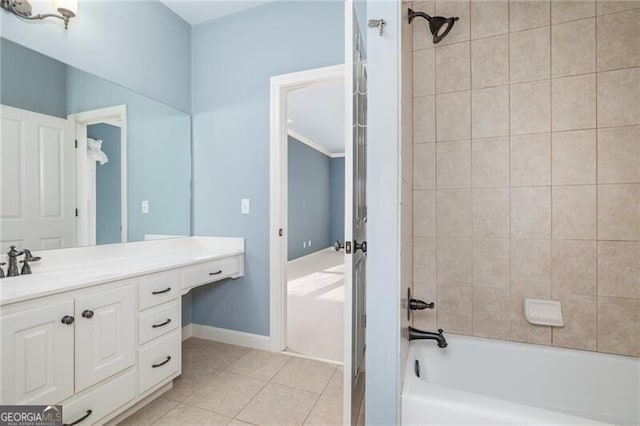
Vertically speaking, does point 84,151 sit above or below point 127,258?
above

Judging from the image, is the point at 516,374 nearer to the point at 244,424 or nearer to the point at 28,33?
the point at 244,424

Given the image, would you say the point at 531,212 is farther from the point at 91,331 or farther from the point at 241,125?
the point at 91,331

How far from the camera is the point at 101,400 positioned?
4.39 feet

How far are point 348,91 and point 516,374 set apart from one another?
5.16ft

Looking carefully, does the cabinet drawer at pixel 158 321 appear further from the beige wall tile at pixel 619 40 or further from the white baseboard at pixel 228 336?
the beige wall tile at pixel 619 40

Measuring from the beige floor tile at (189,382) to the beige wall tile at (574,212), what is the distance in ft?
7.10

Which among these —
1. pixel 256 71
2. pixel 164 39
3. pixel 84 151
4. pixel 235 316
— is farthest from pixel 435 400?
pixel 164 39

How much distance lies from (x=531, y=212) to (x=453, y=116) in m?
0.64

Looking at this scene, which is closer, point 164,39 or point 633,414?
point 633,414

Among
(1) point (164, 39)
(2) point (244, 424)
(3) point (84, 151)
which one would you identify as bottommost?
(2) point (244, 424)

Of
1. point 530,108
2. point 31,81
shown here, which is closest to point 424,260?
point 530,108

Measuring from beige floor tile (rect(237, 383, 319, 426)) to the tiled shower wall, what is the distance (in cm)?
78

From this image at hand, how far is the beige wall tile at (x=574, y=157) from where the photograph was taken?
4.58ft

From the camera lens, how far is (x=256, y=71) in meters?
2.29
